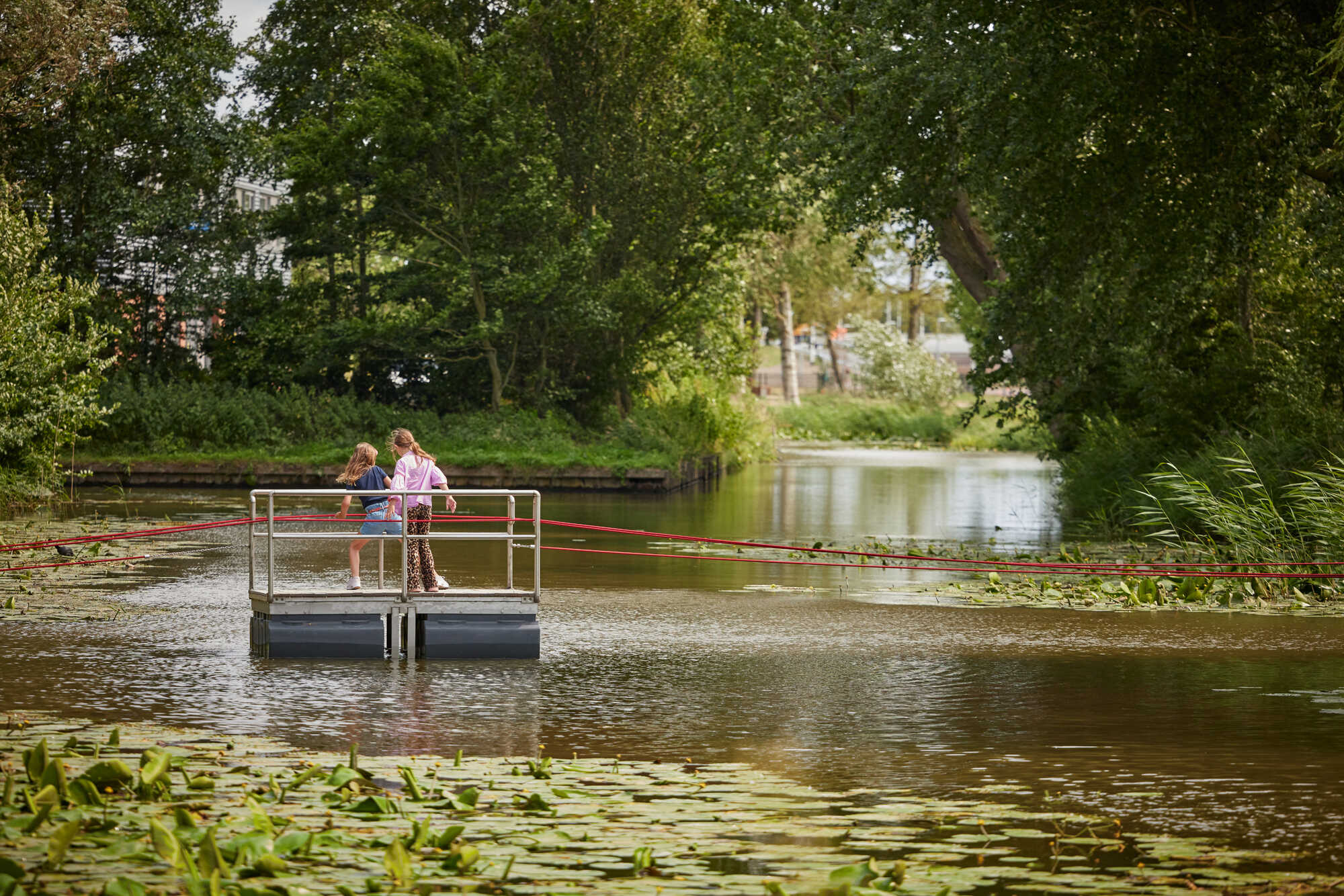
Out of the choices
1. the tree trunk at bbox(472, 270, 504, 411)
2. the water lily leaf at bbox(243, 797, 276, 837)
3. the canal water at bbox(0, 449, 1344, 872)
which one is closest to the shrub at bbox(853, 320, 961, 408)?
the tree trunk at bbox(472, 270, 504, 411)

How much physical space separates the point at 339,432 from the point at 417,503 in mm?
29213

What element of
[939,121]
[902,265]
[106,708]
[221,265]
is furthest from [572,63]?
[902,265]

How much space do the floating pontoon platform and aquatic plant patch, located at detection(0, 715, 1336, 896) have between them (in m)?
4.17

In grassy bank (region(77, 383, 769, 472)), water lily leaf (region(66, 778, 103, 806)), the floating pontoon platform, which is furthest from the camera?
grassy bank (region(77, 383, 769, 472))

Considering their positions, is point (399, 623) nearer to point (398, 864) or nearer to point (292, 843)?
point (292, 843)

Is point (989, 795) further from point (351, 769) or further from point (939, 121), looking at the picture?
point (939, 121)

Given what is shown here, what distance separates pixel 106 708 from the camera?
1075 cm

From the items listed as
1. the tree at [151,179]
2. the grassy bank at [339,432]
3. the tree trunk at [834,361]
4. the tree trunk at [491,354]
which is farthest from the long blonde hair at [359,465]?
the tree trunk at [834,361]

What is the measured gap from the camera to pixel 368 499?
48.9 ft

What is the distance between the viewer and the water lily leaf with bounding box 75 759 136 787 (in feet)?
26.1

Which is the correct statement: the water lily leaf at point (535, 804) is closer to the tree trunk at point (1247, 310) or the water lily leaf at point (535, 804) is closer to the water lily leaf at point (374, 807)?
the water lily leaf at point (374, 807)

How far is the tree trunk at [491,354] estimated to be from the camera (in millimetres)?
44719

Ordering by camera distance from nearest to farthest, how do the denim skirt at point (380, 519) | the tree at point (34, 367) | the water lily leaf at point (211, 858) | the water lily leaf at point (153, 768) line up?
the water lily leaf at point (211, 858) → the water lily leaf at point (153, 768) → the denim skirt at point (380, 519) → the tree at point (34, 367)

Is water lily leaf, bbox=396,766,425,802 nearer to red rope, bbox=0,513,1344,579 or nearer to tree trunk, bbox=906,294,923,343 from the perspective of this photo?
red rope, bbox=0,513,1344,579
